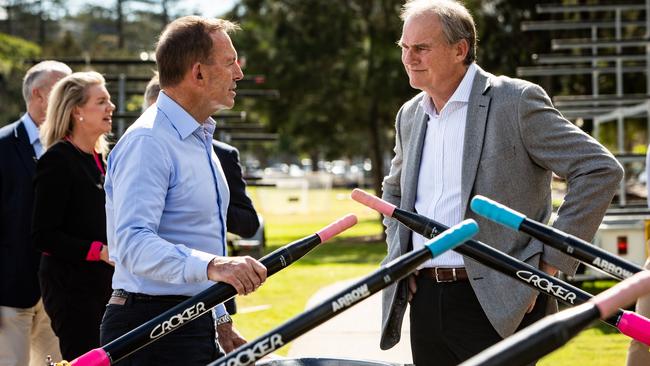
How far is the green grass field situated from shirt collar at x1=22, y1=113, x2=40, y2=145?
10.6 ft

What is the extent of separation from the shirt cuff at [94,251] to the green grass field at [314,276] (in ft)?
8.76

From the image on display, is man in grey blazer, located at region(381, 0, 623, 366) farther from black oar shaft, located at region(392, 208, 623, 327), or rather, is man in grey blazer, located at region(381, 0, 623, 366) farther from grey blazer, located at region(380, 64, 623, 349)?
black oar shaft, located at region(392, 208, 623, 327)

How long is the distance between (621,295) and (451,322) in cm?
186

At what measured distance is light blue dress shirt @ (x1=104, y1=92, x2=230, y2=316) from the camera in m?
3.39

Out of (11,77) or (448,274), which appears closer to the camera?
(448,274)

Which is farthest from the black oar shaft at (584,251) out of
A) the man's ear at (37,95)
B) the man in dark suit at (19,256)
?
the man's ear at (37,95)

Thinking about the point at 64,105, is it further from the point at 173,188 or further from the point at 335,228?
the point at 335,228

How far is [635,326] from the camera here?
3.05 meters

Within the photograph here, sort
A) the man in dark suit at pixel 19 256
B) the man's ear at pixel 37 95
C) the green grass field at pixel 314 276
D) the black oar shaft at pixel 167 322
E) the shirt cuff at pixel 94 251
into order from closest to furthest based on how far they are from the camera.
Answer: the black oar shaft at pixel 167 322, the shirt cuff at pixel 94 251, the man in dark suit at pixel 19 256, the man's ear at pixel 37 95, the green grass field at pixel 314 276

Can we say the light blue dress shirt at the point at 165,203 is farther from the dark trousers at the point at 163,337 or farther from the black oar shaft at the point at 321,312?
the black oar shaft at the point at 321,312

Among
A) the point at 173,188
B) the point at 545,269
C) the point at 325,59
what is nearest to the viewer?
the point at 173,188

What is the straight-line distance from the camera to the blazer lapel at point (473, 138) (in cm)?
409

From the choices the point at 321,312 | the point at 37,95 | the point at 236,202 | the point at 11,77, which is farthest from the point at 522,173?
the point at 11,77

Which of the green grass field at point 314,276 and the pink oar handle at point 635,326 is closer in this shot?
the pink oar handle at point 635,326
